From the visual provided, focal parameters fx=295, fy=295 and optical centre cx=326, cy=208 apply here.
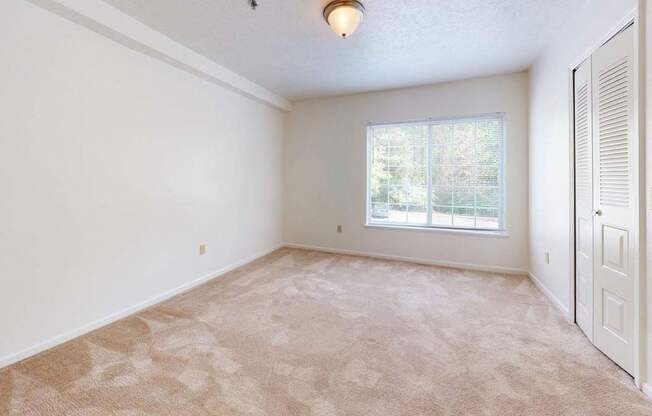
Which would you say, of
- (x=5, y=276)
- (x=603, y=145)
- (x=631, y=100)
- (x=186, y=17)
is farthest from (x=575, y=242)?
(x=5, y=276)

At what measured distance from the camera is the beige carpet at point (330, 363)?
1.61m

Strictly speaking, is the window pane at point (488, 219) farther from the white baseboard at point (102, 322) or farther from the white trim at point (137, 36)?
the white trim at point (137, 36)

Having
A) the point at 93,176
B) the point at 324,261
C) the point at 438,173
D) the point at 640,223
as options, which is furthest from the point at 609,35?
the point at 93,176

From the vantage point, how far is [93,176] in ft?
8.05

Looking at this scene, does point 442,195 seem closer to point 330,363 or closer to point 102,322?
point 330,363

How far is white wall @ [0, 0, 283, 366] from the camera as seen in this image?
6.59 feet

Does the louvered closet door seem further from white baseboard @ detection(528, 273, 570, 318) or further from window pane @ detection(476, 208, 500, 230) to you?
window pane @ detection(476, 208, 500, 230)

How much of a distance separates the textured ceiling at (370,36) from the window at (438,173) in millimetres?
754

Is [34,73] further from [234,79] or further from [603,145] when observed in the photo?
[603,145]

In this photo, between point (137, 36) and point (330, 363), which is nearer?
point (330, 363)

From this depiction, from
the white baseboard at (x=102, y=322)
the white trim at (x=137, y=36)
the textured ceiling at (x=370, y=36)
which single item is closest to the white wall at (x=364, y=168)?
the textured ceiling at (x=370, y=36)

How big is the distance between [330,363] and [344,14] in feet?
8.37

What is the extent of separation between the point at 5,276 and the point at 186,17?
2.36 m

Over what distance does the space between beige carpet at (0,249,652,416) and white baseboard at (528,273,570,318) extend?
Answer: 82 mm
